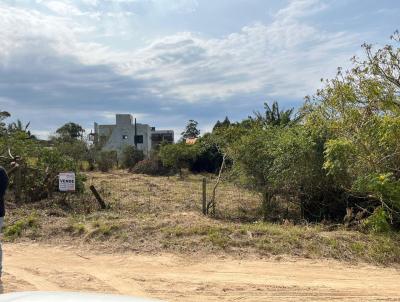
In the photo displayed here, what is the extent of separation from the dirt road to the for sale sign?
493 centimetres

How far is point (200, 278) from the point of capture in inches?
297

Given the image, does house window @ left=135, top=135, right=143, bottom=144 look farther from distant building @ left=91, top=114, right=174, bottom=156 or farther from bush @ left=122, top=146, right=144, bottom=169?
bush @ left=122, top=146, right=144, bottom=169

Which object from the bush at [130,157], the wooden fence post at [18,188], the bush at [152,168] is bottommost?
the wooden fence post at [18,188]

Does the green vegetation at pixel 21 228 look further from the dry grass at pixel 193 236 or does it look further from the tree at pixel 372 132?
the tree at pixel 372 132

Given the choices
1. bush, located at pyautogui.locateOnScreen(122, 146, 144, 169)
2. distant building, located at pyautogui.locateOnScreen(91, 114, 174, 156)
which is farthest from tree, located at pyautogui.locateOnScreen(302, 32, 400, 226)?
distant building, located at pyautogui.locateOnScreen(91, 114, 174, 156)

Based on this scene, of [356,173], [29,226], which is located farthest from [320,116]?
[29,226]

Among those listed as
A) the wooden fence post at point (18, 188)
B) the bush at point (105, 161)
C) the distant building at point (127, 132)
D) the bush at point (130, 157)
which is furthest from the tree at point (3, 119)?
the distant building at point (127, 132)

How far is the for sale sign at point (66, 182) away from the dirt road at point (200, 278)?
16.2 ft

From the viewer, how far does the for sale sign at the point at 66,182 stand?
14.0 meters

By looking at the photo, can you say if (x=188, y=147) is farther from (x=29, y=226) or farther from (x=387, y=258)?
(x=387, y=258)

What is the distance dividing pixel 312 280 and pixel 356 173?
464 centimetres

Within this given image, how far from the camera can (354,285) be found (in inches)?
284

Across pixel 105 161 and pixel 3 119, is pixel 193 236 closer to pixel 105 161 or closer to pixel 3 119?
pixel 3 119

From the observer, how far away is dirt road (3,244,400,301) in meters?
6.82
